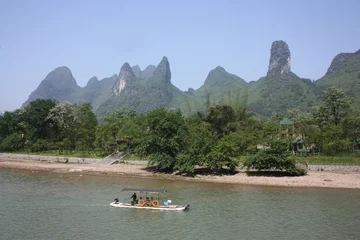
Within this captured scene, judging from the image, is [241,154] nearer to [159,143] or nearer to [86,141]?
[159,143]

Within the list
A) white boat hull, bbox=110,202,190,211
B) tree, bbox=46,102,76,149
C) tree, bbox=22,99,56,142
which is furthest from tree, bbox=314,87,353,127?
tree, bbox=22,99,56,142

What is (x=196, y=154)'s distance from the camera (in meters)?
43.4

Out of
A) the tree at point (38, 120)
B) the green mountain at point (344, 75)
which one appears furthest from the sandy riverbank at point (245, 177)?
the green mountain at point (344, 75)

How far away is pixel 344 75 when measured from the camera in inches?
5733

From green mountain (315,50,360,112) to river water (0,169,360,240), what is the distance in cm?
9705

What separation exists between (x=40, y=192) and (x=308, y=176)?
28823mm

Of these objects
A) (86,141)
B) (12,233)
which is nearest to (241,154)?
(86,141)

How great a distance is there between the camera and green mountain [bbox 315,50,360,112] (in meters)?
125

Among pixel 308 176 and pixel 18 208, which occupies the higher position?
pixel 308 176

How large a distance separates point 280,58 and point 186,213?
158436 millimetres

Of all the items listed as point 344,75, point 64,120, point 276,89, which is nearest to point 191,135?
point 64,120

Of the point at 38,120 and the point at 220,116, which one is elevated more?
the point at 220,116

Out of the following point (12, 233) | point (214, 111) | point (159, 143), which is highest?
point (214, 111)

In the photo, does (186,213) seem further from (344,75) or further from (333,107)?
(344,75)
